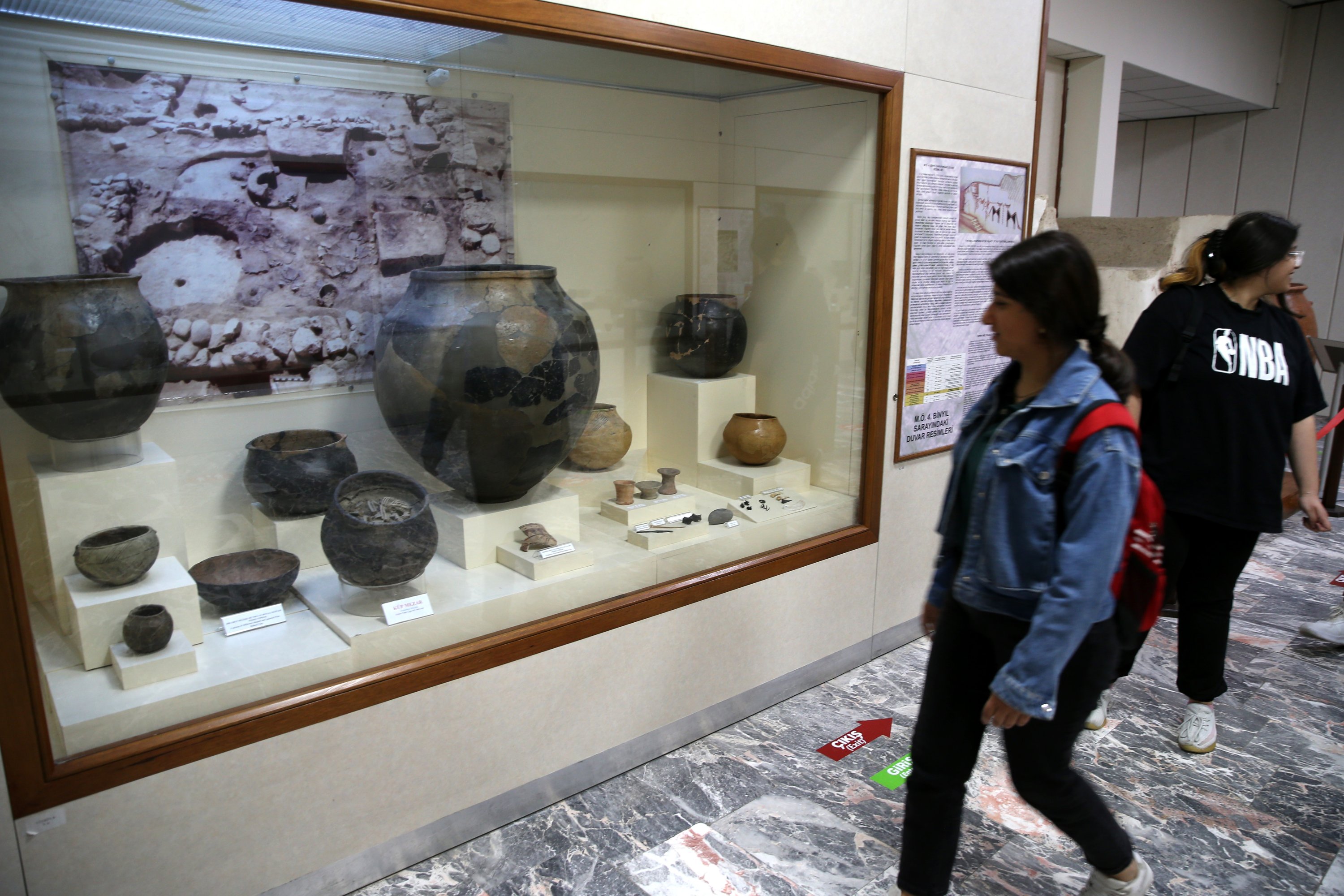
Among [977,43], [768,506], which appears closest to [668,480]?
[768,506]

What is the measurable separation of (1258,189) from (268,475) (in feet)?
25.5

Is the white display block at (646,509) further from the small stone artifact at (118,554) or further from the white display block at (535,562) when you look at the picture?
the small stone artifact at (118,554)

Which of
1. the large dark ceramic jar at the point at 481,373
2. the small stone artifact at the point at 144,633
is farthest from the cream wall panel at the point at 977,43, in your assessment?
the small stone artifact at the point at 144,633

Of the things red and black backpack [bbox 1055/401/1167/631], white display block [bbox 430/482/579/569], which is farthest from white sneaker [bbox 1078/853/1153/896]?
white display block [bbox 430/482/579/569]

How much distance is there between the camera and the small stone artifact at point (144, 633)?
5.70 feet

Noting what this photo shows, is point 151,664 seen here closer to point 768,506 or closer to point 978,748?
point 978,748

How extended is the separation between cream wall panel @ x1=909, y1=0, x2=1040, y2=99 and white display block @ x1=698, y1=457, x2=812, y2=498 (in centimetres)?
130

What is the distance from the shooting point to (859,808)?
2.22 meters

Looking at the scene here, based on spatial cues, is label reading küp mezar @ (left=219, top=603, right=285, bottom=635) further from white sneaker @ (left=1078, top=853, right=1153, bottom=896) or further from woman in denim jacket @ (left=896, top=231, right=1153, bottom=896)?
white sneaker @ (left=1078, top=853, right=1153, bottom=896)

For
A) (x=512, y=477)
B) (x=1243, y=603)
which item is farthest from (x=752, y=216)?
(x=1243, y=603)

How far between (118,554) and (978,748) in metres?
1.65

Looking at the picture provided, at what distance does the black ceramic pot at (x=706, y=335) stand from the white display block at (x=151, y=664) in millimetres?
1560

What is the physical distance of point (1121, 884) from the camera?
5.59ft

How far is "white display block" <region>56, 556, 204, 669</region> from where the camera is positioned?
1.68m
